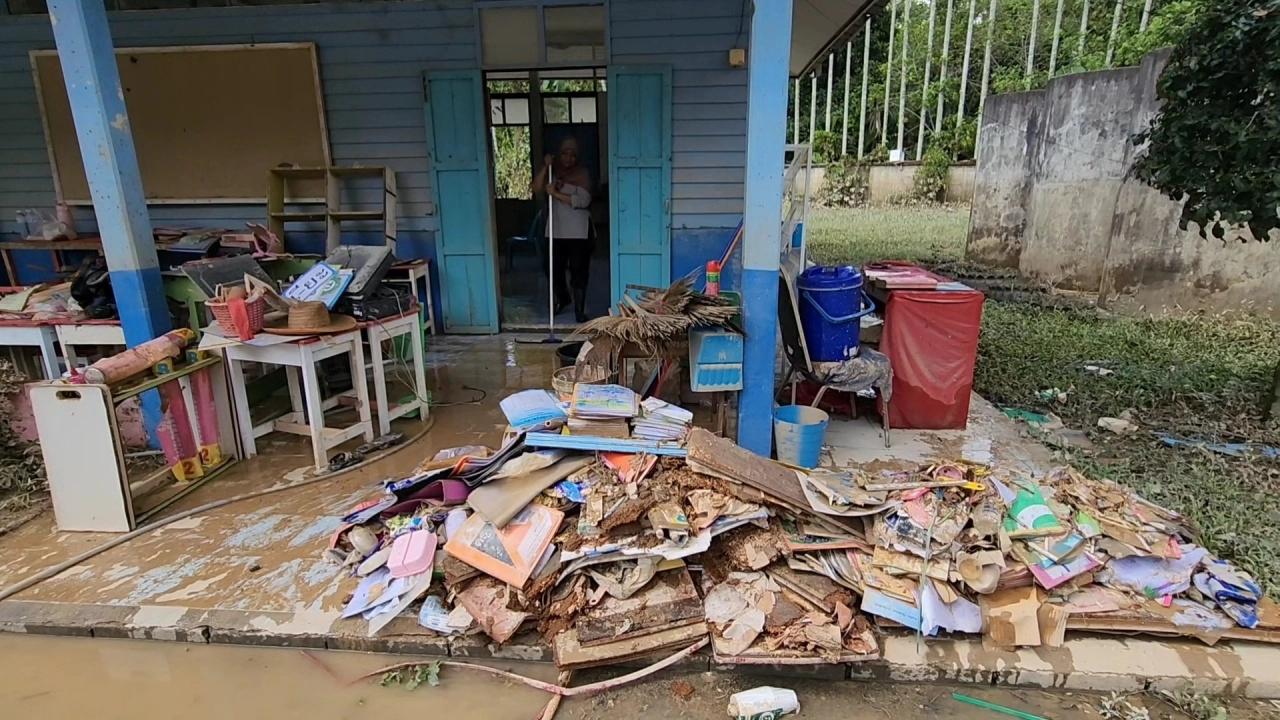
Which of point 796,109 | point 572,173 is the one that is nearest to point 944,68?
point 796,109

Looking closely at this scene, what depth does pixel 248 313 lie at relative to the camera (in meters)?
3.23

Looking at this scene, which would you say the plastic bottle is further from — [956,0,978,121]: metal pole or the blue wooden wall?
[956,0,978,121]: metal pole

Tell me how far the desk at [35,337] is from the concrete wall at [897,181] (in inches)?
568

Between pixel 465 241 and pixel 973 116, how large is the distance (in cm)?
1727

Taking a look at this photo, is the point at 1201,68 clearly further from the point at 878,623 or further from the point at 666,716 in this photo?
the point at 666,716

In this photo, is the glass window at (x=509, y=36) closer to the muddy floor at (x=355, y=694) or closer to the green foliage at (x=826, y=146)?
the muddy floor at (x=355, y=694)

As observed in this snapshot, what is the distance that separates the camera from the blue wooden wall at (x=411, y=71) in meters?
5.45

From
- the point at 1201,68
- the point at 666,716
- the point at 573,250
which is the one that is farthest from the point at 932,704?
the point at 573,250

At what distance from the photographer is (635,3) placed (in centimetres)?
541

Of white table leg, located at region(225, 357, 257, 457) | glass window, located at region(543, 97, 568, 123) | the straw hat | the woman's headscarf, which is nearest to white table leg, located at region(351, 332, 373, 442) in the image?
the straw hat

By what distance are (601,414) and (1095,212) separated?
704cm

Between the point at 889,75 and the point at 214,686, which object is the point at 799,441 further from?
the point at 889,75

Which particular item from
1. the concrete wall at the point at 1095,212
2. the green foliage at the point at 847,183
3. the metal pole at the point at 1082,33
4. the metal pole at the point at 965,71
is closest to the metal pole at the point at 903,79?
the green foliage at the point at 847,183

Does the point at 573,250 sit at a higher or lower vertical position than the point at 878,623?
higher
